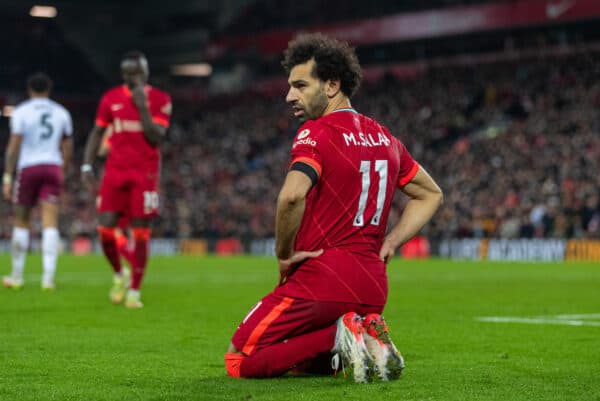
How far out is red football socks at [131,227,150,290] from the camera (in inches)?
409

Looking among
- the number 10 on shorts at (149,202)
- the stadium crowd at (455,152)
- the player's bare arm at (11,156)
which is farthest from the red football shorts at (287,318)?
the stadium crowd at (455,152)

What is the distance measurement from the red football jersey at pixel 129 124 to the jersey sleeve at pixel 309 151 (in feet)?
17.9

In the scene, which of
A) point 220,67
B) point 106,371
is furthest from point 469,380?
point 220,67

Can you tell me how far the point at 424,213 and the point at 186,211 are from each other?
32.8 meters

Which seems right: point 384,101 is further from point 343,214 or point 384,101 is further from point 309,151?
point 309,151

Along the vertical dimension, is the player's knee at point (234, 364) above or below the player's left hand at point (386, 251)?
below

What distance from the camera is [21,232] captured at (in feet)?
41.3

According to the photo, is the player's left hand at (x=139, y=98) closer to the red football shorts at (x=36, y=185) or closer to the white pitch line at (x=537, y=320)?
the red football shorts at (x=36, y=185)

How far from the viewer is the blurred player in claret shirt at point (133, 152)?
10555 mm

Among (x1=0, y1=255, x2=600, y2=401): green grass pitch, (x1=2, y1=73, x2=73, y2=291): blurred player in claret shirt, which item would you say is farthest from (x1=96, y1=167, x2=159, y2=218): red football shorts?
(x1=2, y1=73, x2=73, y2=291): blurred player in claret shirt

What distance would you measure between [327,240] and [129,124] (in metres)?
5.64

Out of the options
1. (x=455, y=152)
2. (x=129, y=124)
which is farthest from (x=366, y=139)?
(x=455, y=152)

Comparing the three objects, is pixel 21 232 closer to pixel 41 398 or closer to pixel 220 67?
pixel 41 398

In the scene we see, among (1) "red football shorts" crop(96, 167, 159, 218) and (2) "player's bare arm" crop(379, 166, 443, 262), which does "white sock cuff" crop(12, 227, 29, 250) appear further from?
(2) "player's bare arm" crop(379, 166, 443, 262)
